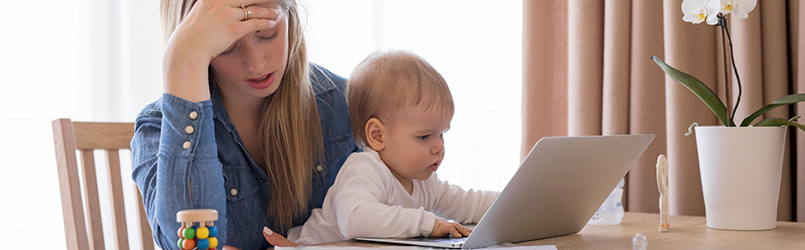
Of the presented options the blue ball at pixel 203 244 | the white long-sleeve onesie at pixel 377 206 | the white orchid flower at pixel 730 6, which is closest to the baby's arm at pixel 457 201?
the white long-sleeve onesie at pixel 377 206

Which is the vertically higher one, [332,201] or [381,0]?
[381,0]

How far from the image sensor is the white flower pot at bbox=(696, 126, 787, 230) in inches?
42.4

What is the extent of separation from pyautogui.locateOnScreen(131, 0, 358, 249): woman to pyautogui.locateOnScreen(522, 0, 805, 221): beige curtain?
0.81 m

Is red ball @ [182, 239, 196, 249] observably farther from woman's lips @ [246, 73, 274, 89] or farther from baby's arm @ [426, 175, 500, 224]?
baby's arm @ [426, 175, 500, 224]

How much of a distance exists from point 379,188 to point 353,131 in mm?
218

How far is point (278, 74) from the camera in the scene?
42.8 inches

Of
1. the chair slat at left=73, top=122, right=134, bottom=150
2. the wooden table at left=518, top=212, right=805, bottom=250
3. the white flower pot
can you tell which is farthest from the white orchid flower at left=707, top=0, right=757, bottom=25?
the chair slat at left=73, top=122, right=134, bottom=150

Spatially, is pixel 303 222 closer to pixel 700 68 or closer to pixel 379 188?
pixel 379 188

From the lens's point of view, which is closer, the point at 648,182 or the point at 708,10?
the point at 708,10

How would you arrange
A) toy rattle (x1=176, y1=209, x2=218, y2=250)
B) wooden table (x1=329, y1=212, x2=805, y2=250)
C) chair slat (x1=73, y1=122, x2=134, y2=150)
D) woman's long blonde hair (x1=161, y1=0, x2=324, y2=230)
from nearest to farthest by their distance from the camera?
1. toy rattle (x1=176, y1=209, x2=218, y2=250)
2. wooden table (x1=329, y1=212, x2=805, y2=250)
3. woman's long blonde hair (x1=161, y1=0, x2=324, y2=230)
4. chair slat (x1=73, y1=122, x2=134, y2=150)

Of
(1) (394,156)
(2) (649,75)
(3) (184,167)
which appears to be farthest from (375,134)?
(2) (649,75)

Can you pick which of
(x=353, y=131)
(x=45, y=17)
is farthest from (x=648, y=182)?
(x=45, y=17)

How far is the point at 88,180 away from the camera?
1281 millimetres

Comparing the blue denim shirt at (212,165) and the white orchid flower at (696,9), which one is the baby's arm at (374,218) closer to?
→ the blue denim shirt at (212,165)
